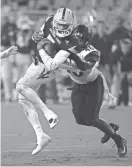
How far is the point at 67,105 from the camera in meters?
16.5

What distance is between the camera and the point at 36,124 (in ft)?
28.0

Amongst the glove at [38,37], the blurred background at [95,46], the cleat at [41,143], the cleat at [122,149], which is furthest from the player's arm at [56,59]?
the blurred background at [95,46]

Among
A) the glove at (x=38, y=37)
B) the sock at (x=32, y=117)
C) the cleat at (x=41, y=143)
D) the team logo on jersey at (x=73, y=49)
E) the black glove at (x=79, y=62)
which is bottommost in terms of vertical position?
the cleat at (x=41, y=143)

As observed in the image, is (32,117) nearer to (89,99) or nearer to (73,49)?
(89,99)

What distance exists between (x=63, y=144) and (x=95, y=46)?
18.4ft

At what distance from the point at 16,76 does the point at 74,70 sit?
9.27 metres

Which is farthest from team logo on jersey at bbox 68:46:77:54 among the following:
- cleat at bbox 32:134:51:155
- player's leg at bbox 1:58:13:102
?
player's leg at bbox 1:58:13:102

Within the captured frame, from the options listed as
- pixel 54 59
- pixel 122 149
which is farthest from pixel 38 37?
pixel 122 149

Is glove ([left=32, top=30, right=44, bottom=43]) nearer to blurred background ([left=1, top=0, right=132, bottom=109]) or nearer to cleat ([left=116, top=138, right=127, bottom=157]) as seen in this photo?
cleat ([left=116, top=138, right=127, bottom=157])

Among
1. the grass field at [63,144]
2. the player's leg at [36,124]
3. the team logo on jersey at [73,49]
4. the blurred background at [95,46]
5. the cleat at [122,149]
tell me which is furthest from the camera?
the blurred background at [95,46]

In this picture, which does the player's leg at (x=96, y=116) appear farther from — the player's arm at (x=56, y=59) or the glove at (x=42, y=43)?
the glove at (x=42, y=43)

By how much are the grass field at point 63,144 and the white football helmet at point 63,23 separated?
152cm

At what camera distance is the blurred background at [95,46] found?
52.1 ft

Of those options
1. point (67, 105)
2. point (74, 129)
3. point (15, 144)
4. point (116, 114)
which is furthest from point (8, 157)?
point (67, 105)
